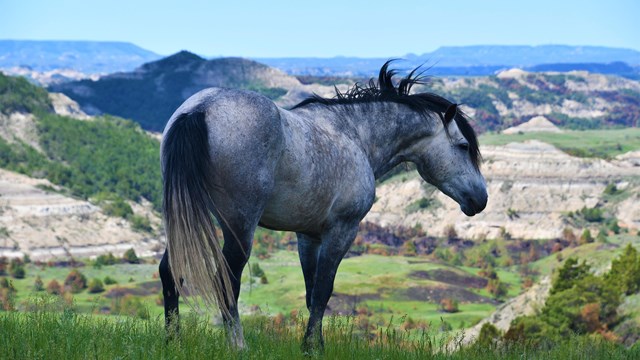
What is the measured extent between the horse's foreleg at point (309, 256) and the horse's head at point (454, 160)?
1.86 meters

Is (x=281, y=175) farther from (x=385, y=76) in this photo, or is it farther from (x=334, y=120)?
(x=385, y=76)

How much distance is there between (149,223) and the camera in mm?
196250

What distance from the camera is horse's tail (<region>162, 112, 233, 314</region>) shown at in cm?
865

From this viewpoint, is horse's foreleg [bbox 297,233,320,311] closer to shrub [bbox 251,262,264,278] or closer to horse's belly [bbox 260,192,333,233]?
horse's belly [bbox 260,192,333,233]

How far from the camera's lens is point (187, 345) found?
8.43 m

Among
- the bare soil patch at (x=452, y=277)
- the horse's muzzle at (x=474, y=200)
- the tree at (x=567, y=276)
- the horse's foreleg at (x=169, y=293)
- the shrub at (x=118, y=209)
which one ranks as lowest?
the bare soil patch at (x=452, y=277)

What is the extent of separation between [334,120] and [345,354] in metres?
2.79

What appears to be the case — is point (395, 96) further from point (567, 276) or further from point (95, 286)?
point (95, 286)

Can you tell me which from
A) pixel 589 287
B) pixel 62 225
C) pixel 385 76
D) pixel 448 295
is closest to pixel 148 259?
pixel 62 225

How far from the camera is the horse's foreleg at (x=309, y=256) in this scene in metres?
11.1

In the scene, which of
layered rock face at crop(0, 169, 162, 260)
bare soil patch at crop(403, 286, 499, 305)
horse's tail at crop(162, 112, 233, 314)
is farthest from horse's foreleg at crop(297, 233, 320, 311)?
layered rock face at crop(0, 169, 162, 260)

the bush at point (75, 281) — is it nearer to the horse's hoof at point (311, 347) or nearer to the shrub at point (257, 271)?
the shrub at point (257, 271)

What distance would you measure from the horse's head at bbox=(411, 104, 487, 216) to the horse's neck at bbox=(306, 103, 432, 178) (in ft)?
0.65

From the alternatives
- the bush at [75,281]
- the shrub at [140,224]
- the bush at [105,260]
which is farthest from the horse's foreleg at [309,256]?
the shrub at [140,224]
